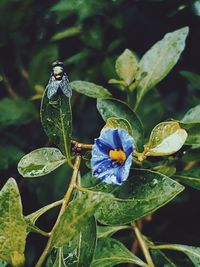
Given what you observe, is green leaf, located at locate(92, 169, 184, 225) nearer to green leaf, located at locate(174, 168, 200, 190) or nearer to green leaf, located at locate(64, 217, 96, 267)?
green leaf, located at locate(64, 217, 96, 267)

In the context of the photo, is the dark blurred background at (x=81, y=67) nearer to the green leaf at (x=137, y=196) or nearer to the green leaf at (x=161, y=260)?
the green leaf at (x=161, y=260)

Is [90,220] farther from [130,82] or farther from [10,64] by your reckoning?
[10,64]

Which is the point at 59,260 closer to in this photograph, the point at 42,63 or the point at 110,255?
the point at 110,255

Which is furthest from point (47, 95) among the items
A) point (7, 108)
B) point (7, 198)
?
point (7, 108)

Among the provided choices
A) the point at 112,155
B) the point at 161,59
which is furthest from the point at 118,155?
the point at 161,59

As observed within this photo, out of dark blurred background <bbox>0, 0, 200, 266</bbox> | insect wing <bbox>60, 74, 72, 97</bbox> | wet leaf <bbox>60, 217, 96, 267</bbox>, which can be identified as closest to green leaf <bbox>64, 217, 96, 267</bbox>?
wet leaf <bbox>60, 217, 96, 267</bbox>

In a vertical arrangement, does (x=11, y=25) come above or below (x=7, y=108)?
A: above
